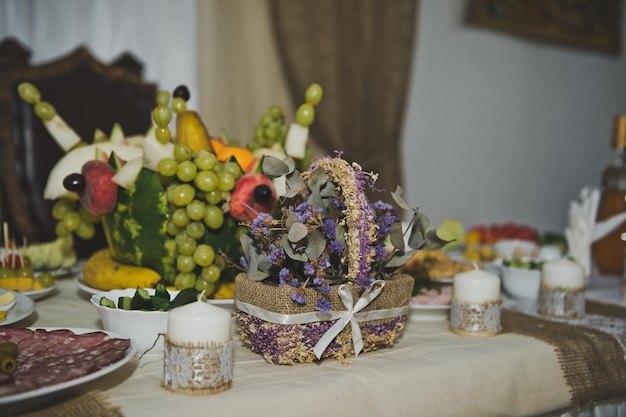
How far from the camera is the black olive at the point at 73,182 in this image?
38.8 inches

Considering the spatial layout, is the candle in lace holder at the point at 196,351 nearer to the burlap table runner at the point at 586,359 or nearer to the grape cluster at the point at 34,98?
the burlap table runner at the point at 586,359

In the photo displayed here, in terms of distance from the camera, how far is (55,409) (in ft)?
2.09

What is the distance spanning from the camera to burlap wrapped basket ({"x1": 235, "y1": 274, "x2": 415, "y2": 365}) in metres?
0.79

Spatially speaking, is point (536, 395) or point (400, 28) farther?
point (400, 28)

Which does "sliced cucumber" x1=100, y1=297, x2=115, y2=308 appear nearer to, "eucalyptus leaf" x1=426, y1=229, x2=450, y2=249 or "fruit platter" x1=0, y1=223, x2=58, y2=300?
"fruit platter" x1=0, y1=223, x2=58, y2=300

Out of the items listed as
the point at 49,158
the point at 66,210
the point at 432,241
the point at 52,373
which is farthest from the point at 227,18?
the point at 52,373

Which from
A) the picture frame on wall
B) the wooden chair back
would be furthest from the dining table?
the picture frame on wall

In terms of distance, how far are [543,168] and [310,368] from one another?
381 cm

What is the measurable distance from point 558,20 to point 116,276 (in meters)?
3.72

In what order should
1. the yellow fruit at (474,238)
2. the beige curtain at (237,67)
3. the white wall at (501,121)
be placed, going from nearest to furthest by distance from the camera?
1. the yellow fruit at (474,238)
2. the beige curtain at (237,67)
3. the white wall at (501,121)

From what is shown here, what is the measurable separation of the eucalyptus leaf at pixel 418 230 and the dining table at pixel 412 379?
5.9 inches

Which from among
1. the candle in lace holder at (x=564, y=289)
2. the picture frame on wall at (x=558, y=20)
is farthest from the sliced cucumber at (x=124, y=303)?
the picture frame on wall at (x=558, y=20)

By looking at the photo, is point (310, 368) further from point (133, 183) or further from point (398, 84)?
point (398, 84)

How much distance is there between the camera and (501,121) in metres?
3.94
